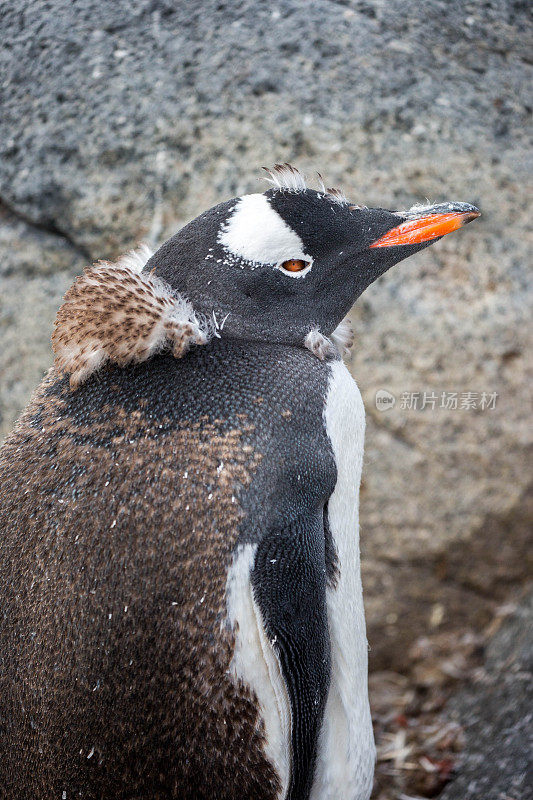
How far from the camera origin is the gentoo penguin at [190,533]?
1082 millimetres

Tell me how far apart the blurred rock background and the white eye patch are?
97 centimetres

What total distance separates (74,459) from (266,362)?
1.10 ft

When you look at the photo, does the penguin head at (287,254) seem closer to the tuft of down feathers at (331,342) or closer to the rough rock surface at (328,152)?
the tuft of down feathers at (331,342)

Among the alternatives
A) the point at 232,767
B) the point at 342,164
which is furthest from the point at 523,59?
the point at 232,767

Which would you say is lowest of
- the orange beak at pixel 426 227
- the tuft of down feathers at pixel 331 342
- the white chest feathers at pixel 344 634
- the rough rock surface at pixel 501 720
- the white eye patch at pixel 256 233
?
the rough rock surface at pixel 501 720

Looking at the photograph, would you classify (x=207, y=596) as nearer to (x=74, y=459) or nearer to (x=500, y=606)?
(x=74, y=459)

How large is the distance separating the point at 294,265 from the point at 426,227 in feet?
0.79

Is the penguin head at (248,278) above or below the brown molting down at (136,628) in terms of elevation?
above

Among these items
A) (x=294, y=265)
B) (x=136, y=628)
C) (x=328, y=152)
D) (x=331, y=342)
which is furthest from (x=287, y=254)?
(x=328, y=152)

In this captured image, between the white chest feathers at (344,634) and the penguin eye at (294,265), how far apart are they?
0.18m

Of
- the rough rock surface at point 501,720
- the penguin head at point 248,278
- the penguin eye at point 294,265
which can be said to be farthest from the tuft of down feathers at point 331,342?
the rough rock surface at point 501,720

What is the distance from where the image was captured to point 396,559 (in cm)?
235

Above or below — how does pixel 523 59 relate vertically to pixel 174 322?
below

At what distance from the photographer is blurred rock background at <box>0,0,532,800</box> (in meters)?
2.10
